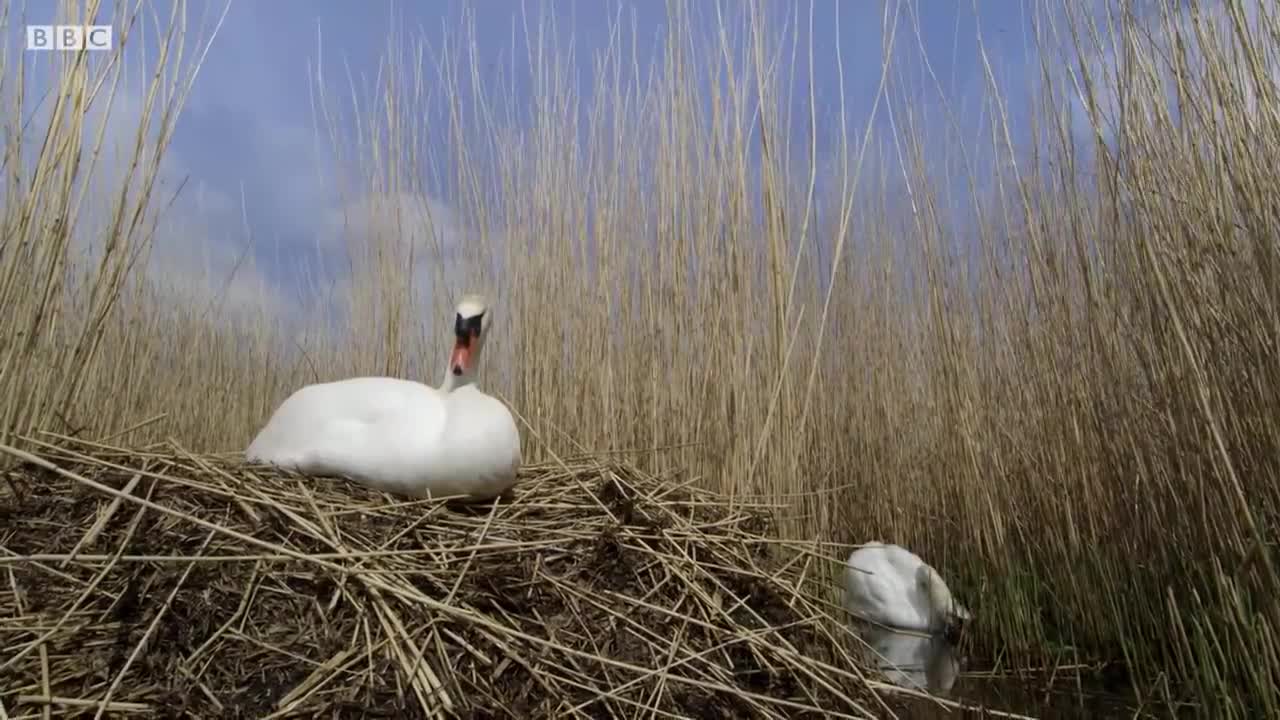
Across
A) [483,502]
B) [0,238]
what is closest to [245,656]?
[483,502]

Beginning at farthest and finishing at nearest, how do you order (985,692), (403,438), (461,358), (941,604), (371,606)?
(941,604) < (985,692) < (461,358) < (403,438) < (371,606)

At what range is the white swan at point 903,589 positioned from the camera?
2717 millimetres

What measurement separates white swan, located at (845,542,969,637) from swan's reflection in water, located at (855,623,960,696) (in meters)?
Result: 0.05

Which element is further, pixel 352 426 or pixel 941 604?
pixel 941 604

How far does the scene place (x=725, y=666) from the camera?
64.7 inches

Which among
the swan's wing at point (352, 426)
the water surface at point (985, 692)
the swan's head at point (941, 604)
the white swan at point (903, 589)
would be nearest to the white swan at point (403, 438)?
the swan's wing at point (352, 426)

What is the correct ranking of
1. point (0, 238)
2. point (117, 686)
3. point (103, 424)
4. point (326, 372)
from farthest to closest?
point (326, 372) < point (103, 424) < point (0, 238) < point (117, 686)

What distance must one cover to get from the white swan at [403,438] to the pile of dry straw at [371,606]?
5 cm

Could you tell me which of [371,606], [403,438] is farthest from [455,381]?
[371,606]

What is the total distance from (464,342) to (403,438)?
0.29m

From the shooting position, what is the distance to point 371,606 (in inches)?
57.1

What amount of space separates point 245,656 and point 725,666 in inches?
32.8

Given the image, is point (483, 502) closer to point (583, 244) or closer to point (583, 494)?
point (583, 494)

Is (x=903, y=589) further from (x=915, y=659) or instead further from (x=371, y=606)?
(x=371, y=606)
